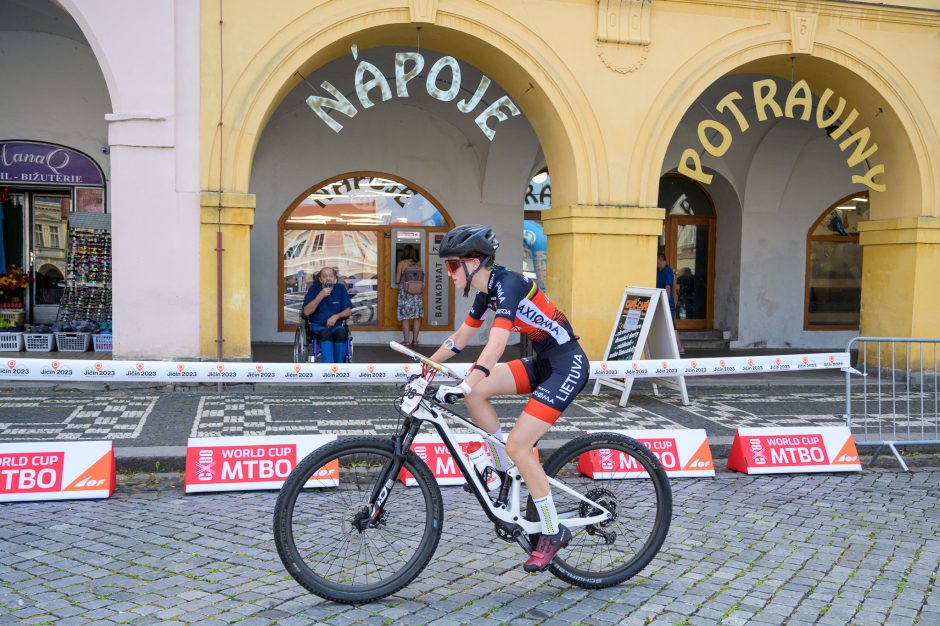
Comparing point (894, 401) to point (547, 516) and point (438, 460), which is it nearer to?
point (438, 460)

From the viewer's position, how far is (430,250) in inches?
644

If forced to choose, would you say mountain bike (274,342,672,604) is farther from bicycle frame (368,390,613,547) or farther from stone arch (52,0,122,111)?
stone arch (52,0,122,111)

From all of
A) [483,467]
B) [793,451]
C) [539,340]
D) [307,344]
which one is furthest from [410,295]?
[483,467]

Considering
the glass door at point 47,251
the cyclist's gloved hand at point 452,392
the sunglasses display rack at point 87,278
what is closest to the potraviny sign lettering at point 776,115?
the cyclist's gloved hand at point 452,392

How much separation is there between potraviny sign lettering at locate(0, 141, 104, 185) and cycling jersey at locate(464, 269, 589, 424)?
11.5m

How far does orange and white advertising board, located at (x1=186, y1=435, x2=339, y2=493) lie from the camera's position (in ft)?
21.0

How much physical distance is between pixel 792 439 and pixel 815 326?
35.9 ft

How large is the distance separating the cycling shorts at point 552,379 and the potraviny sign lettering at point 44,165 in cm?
1162

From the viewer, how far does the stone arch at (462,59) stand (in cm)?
1045

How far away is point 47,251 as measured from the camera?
14.4 m

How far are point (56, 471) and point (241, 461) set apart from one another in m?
1.27

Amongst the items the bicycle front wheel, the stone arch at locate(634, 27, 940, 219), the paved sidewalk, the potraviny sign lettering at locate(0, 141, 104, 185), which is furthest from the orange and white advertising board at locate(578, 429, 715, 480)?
the potraviny sign lettering at locate(0, 141, 104, 185)

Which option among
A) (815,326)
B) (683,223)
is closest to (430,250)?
(683,223)

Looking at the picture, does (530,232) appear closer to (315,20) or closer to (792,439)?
(315,20)
